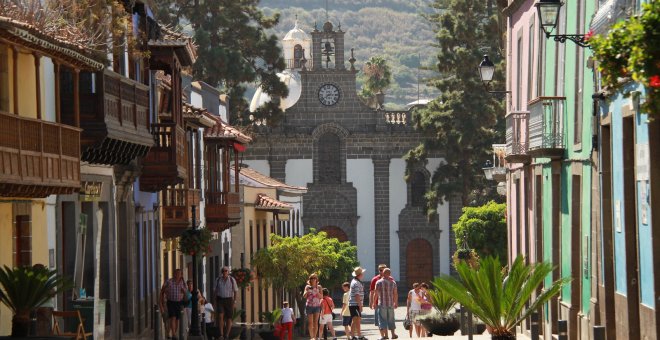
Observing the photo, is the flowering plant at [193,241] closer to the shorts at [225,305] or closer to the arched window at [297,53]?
the shorts at [225,305]

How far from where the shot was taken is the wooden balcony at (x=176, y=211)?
35.4 metres

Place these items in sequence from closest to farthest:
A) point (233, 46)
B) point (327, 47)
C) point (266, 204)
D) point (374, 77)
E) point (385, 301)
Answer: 1. point (385, 301)
2. point (266, 204)
3. point (233, 46)
4. point (327, 47)
5. point (374, 77)

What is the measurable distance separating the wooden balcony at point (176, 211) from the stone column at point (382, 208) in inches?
1798

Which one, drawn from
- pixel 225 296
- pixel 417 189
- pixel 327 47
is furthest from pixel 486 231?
pixel 327 47

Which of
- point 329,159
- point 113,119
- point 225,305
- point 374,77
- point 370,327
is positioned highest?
point 374,77

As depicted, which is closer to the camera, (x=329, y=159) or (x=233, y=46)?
(x=233, y=46)

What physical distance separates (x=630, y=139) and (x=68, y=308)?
8.42m

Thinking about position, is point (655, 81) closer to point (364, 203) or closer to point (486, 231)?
point (486, 231)

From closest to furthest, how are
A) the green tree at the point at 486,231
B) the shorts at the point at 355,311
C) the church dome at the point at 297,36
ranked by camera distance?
the shorts at the point at 355,311, the green tree at the point at 486,231, the church dome at the point at 297,36

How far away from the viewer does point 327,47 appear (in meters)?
83.8

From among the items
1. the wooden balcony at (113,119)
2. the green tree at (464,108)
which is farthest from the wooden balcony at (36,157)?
the green tree at (464,108)

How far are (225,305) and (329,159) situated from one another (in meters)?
49.6

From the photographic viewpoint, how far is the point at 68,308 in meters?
22.8

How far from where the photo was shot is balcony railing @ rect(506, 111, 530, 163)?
2867cm
